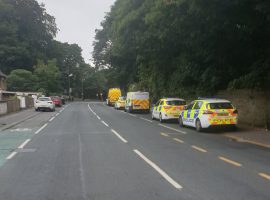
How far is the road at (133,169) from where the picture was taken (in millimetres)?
8016

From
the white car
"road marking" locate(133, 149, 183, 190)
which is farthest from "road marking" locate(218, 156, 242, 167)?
the white car

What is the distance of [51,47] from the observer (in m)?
101

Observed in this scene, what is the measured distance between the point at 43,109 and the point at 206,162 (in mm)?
36697

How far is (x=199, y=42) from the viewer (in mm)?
27141

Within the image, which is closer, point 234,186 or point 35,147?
point 234,186

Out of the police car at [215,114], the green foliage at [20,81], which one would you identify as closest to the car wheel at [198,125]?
the police car at [215,114]

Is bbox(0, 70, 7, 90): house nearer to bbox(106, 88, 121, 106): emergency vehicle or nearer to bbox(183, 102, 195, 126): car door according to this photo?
bbox(106, 88, 121, 106): emergency vehicle

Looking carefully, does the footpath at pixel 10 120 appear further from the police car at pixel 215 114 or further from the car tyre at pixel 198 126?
the police car at pixel 215 114

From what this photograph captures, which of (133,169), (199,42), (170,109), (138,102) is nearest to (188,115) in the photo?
(170,109)

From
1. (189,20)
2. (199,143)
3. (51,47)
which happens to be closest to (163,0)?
(189,20)

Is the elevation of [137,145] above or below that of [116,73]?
below

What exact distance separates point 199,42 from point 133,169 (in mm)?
17734

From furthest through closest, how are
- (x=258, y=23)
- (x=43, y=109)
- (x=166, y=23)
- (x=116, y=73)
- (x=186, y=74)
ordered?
(x=116, y=73) < (x=43, y=109) < (x=186, y=74) < (x=166, y=23) < (x=258, y=23)

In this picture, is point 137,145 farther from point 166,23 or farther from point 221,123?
point 166,23
